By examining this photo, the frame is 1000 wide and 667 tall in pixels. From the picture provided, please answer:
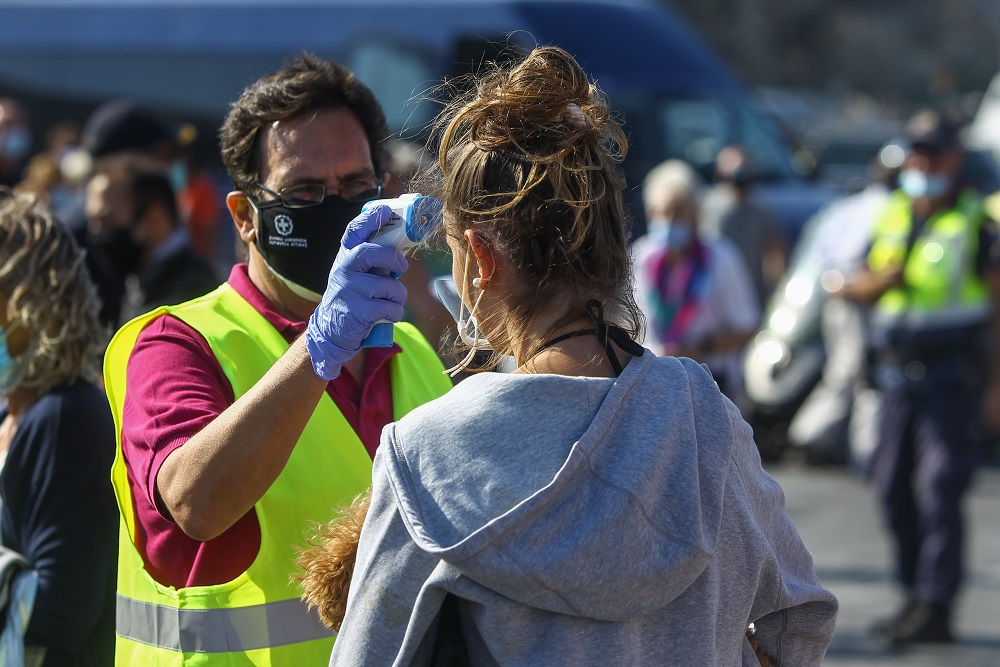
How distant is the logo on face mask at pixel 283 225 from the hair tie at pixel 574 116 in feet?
2.49

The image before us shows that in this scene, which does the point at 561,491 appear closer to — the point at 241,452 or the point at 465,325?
the point at 465,325

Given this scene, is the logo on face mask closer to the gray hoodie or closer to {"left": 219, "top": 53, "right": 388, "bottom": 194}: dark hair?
{"left": 219, "top": 53, "right": 388, "bottom": 194}: dark hair

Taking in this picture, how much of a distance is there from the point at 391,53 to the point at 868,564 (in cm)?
725

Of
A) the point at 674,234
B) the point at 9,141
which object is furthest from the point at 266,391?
the point at 9,141

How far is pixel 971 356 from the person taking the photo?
597 cm

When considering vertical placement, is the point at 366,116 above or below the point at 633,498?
above

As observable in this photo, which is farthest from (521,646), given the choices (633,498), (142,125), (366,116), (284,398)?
(142,125)

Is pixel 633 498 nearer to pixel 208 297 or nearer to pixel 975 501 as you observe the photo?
pixel 208 297

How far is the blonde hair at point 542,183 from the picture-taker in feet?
5.92

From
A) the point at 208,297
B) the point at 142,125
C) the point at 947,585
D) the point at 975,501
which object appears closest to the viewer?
the point at 208,297

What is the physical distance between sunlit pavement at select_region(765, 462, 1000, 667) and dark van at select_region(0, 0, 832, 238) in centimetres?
364

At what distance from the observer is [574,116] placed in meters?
1.84

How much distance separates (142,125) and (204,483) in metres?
4.92

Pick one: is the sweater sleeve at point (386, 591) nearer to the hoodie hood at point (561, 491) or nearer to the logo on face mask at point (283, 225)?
the hoodie hood at point (561, 491)
